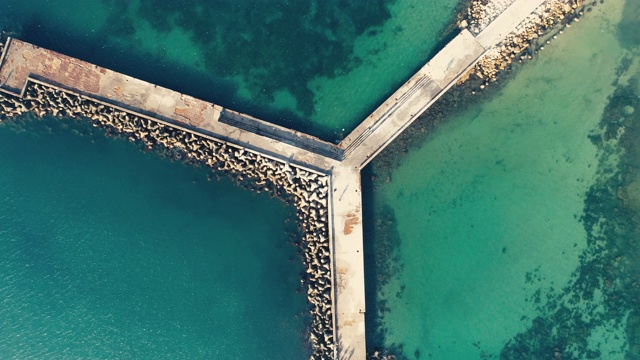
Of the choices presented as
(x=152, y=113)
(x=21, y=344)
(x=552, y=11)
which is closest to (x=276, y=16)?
(x=152, y=113)

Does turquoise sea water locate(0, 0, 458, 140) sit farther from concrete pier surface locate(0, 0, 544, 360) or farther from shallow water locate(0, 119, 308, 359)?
shallow water locate(0, 119, 308, 359)

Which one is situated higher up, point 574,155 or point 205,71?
point 205,71

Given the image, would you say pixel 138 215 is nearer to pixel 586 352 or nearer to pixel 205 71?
pixel 205 71

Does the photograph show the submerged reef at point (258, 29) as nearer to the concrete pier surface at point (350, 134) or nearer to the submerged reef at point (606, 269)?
the concrete pier surface at point (350, 134)

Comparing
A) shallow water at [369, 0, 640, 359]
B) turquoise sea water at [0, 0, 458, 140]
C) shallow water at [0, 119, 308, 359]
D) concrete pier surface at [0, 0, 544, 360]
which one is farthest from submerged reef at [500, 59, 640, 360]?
shallow water at [0, 119, 308, 359]

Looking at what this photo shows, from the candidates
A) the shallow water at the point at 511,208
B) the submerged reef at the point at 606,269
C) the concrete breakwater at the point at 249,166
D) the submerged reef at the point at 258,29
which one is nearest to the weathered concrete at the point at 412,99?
the shallow water at the point at 511,208

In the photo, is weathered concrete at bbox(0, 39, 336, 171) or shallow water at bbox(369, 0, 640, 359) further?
shallow water at bbox(369, 0, 640, 359)
